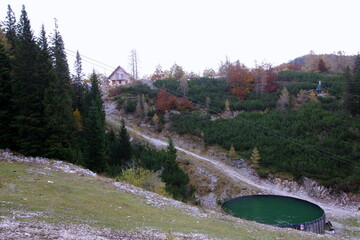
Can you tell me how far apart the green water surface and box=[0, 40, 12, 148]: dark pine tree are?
19.9m

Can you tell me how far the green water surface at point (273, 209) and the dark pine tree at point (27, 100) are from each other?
58.3ft

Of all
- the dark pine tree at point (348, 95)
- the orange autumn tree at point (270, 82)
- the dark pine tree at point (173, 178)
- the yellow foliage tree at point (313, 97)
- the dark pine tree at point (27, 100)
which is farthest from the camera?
the orange autumn tree at point (270, 82)

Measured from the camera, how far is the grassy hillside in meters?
9.57

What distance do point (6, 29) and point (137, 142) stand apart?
2250 cm

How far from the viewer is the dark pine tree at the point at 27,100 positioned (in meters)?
22.1

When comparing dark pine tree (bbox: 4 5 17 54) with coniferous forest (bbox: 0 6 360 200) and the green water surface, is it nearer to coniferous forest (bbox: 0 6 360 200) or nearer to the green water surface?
coniferous forest (bbox: 0 6 360 200)

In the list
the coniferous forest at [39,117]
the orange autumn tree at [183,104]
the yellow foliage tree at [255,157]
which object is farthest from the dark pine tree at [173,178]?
the orange autumn tree at [183,104]

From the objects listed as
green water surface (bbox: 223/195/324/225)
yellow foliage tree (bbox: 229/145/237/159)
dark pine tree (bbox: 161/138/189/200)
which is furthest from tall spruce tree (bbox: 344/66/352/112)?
dark pine tree (bbox: 161/138/189/200)

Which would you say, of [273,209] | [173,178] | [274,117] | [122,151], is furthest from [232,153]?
[122,151]

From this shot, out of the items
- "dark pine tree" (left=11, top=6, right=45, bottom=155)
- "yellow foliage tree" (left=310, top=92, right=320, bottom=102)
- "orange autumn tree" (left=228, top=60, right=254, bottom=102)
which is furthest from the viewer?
"orange autumn tree" (left=228, top=60, right=254, bottom=102)

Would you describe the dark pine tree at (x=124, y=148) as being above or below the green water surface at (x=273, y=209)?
above

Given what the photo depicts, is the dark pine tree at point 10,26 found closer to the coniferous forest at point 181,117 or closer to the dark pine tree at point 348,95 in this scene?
the coniferous forest at point 181,117

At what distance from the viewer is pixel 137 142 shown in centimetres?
4016

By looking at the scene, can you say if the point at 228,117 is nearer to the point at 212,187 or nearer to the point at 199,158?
the point at 199,158
